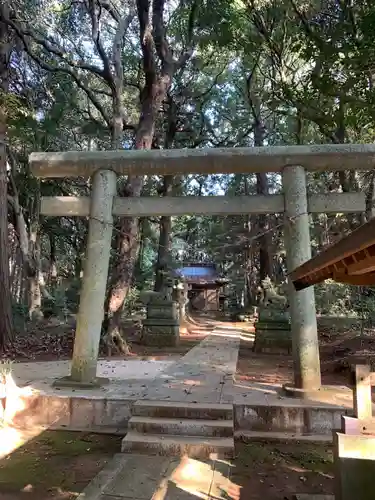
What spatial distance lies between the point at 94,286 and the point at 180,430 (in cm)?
234

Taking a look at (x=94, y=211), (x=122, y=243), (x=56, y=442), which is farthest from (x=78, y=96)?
(x=56, y=442)

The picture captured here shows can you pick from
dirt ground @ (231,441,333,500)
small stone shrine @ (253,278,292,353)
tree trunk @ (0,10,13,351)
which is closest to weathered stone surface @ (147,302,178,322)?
small stone shrine @ (253,278,292,353)

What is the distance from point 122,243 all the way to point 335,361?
504 cm

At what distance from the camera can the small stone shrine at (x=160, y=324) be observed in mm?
11922

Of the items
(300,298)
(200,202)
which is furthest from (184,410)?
(200,202)

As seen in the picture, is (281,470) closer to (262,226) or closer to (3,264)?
(3,264)

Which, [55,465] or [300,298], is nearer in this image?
[55,465]

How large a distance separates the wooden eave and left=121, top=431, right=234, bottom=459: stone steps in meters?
1.71

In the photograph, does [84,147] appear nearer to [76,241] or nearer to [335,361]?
[76,241]

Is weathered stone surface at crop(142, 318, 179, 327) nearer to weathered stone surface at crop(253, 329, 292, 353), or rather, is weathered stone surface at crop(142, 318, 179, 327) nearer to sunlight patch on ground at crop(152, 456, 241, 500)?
weathered stone surface at crop(253, 329, 292, 353)

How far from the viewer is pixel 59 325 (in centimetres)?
1351

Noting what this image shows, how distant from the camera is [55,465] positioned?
4305 mm

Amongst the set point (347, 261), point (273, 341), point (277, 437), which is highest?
point (347, 261)

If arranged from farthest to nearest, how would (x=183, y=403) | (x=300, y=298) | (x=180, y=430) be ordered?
(x=300, y=298) → (x=183, y=403) → (x=180, y=430)
